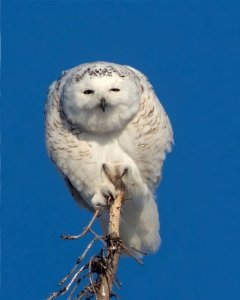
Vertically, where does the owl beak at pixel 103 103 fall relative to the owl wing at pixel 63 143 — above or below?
above

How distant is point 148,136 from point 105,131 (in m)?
0.33

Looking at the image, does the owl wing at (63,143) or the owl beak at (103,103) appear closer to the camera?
the owl beak at (103,103)

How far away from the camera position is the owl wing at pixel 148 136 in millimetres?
7375

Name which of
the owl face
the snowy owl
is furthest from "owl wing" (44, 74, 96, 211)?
the owl face

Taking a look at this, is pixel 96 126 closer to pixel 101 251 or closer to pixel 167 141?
pixel 167 141

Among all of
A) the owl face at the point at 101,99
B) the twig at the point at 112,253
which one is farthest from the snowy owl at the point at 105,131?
the twig at the point at 112,253

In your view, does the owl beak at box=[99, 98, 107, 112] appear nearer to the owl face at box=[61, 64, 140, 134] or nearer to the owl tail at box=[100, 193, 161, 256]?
the owl face at box=[61, 64, 140, 134]

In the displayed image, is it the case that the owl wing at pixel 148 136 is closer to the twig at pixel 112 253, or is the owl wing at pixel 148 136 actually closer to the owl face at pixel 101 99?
the owl face at pixel 101 99

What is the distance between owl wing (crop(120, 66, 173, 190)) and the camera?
738 centimetres

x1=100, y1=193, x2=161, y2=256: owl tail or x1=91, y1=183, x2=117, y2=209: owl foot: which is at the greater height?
x1=100, y1=193, x2=161, y2=256: owl tail

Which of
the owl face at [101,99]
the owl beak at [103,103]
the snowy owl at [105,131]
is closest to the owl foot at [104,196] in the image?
the snowy owl at [105,131]

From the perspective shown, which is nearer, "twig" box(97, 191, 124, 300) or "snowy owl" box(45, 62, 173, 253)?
"twig" box(97, 191, 124, 300)

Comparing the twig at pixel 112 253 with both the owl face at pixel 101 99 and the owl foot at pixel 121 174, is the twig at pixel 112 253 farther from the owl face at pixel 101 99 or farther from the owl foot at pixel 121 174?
the owl face at pixel 101 99

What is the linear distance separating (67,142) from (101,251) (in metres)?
1.25
